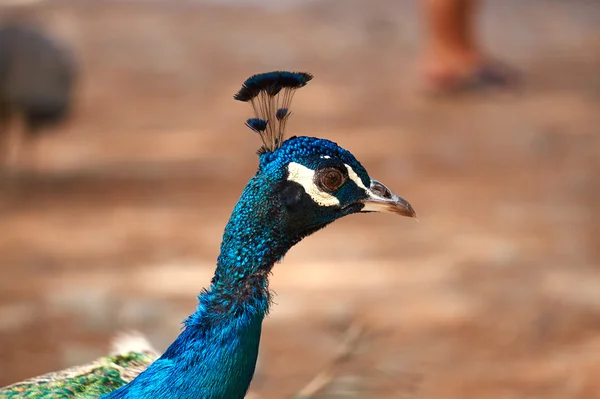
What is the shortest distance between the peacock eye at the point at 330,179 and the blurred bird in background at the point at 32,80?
502 centimetres

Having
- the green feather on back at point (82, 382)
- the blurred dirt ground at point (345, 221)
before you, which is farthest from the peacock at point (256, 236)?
the blurred dirt ground at point (345, 221)

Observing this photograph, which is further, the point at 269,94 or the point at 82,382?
Result: the point at 82,382

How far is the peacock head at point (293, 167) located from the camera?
2.22m

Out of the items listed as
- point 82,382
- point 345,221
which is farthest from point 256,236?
point 345,221

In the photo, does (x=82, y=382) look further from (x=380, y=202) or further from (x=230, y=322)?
(x=380, y=202)

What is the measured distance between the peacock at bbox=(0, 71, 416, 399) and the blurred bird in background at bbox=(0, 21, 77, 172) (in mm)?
4927

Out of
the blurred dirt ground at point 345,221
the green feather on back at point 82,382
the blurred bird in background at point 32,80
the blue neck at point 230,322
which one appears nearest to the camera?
the blue neck at point 230,322

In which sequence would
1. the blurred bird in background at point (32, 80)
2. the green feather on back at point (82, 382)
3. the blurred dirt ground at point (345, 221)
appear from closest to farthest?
the green feather on back at point (82, 382)
the blurred dirt ground at point (345, 221)
the blurred bird in background at point (32, 80)

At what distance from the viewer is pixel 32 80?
6.91m

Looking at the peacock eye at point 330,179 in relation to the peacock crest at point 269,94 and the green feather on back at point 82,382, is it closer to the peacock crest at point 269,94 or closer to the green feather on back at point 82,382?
the peacock crest at point 269,94

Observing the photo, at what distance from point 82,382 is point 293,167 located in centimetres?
72

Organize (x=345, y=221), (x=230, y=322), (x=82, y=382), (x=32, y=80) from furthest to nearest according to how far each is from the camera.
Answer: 1. (x=32, y=80)
2. (x=345, y=221)
3. (x=82, y=382)
4. (x=230, y=322)

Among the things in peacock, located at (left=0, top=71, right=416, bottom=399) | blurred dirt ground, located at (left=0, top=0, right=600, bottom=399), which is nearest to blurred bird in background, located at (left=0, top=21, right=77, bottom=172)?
blurred dirt ground, located at (left=0, top=0, right=600, bottom=399)

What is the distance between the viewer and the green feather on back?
7.95 feet
